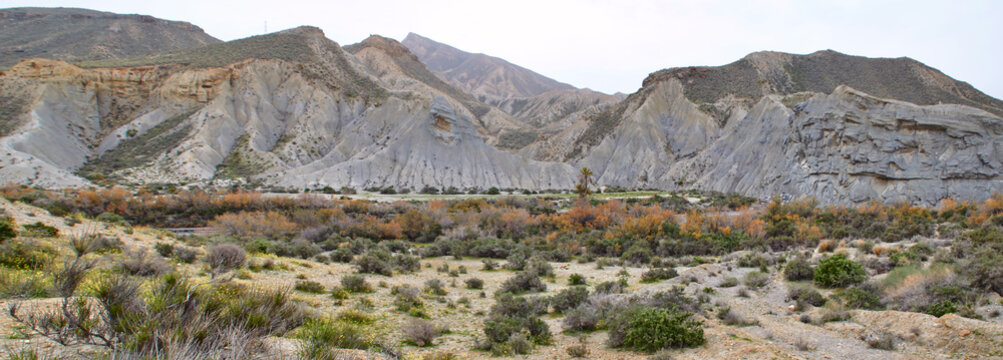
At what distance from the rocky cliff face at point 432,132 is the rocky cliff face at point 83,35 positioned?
21.2 meters

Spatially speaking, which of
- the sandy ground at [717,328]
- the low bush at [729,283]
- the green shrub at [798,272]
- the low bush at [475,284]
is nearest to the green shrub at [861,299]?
the sandy ground at [717,328]

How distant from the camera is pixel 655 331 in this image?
899cm

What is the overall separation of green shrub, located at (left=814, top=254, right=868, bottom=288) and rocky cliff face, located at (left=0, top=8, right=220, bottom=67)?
335 ft

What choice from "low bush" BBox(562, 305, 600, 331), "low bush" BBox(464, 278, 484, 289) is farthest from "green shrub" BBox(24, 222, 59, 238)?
"low bush" BBox(562, 305, 600, 331)

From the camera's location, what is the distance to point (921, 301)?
34.7 ft

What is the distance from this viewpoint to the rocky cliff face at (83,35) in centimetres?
8174

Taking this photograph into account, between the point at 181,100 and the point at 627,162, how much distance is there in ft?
214

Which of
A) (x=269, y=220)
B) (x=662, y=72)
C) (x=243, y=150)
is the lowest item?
(x=269, y=220)

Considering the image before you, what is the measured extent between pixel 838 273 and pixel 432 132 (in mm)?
59117

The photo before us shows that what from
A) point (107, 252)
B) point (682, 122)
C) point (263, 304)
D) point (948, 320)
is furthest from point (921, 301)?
point (682, 122)

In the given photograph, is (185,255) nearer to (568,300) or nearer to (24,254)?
(24,254)

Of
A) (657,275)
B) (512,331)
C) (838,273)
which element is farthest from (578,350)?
(838,273)

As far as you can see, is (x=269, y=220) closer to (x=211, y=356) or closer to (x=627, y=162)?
(x=211, y=356)

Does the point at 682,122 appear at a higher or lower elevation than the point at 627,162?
higher
